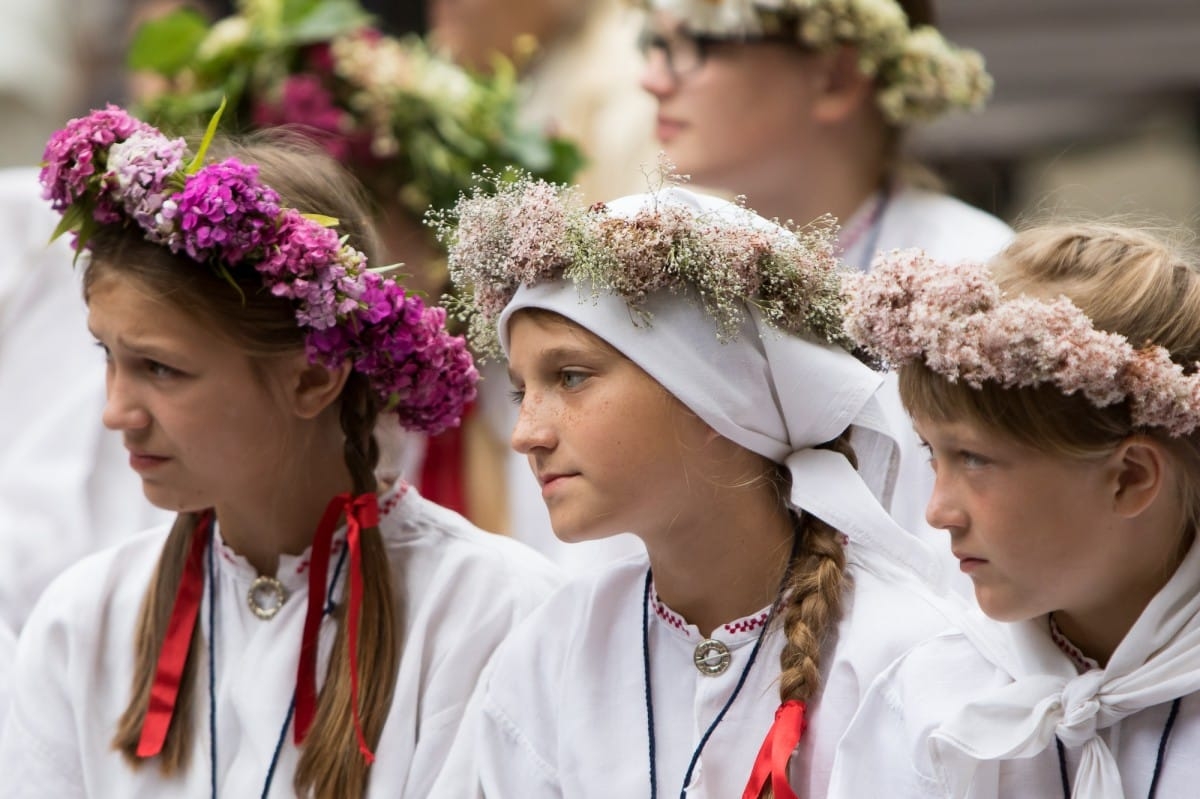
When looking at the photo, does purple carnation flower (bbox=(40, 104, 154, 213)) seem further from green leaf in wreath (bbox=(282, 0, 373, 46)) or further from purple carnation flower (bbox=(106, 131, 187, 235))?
green leaf in wreath (bbox=(282, 0, 373, 46))


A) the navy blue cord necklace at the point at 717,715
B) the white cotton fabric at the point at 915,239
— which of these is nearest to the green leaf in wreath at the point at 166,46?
the white cotton fabric at the point at 915,239

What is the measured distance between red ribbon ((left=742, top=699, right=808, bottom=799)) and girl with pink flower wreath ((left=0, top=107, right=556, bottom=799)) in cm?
65

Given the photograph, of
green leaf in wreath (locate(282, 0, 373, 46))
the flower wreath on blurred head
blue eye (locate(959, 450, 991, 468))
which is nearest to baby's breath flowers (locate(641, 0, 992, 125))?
the flower wreath on blurred head

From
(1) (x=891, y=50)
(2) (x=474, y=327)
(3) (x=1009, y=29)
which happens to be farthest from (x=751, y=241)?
(3) (x=1009, y=29)

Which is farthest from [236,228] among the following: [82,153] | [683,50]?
[683,50]

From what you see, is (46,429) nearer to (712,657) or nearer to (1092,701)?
(712,657)

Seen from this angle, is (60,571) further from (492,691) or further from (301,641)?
(492,691)

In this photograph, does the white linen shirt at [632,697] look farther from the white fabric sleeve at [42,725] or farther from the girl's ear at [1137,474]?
the white fabric sleeve at [42,725]

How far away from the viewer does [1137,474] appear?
97.5 inches

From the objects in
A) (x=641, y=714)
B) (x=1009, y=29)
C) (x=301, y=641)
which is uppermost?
(x=1009, y=29)

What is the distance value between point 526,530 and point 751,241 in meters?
2.26

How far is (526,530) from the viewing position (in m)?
4.88

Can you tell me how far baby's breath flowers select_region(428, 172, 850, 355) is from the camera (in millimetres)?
2740

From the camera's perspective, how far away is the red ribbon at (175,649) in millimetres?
3227
